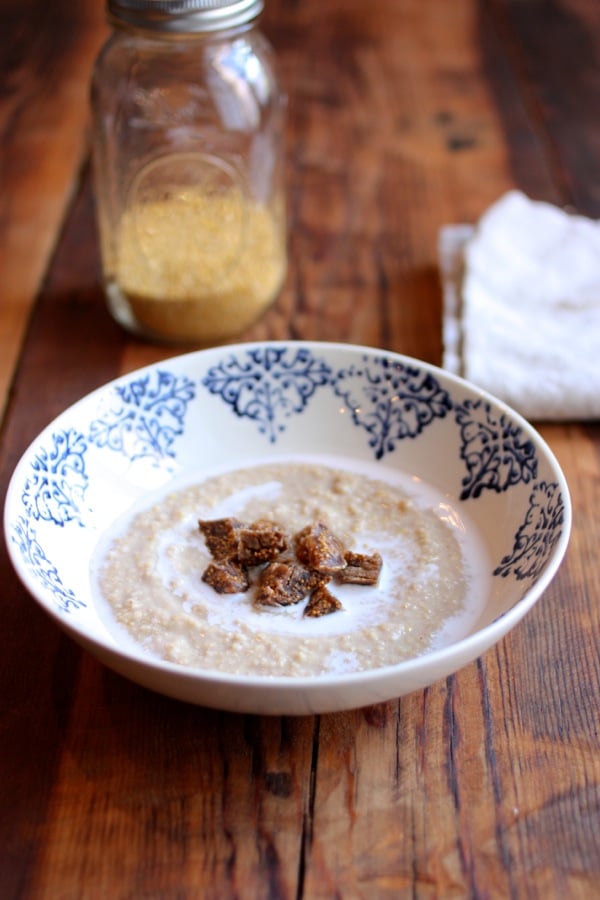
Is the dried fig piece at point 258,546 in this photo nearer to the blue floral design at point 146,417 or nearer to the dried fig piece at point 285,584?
the dried fig piece at point 285,584

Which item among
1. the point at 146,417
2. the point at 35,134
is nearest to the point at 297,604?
the point at 146,417

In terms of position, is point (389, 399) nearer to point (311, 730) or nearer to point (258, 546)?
point (258, 546)

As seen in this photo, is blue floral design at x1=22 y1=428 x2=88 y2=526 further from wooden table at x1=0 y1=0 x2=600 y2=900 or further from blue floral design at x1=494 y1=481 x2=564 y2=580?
blue floral design at x1=494 y1=481 x2=564 y2=580

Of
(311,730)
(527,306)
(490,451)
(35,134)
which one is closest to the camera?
(311,730)

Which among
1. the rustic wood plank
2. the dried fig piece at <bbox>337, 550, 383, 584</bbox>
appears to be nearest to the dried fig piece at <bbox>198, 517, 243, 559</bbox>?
the dried fig piece at <bbox>337, 550, 383, 584</bbox>

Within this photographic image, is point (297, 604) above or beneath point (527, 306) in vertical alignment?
above

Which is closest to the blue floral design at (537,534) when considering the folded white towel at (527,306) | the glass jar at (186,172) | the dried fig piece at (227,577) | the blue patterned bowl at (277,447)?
the blue patterned bowl at (277,447)

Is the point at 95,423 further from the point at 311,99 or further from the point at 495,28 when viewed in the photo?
the point at 495,28

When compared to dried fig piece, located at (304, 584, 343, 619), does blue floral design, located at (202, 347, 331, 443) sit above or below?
below
